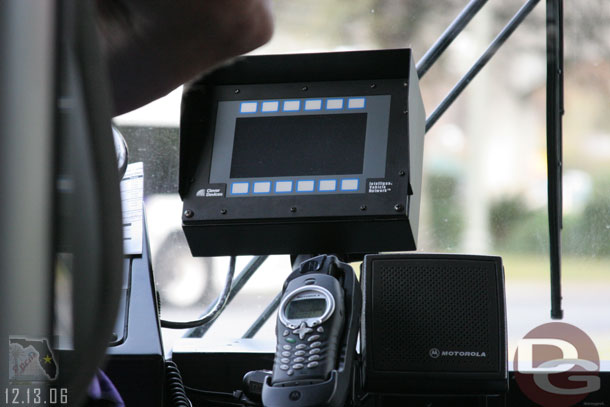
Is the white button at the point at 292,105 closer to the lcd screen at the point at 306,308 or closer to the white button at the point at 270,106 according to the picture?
the white button at the point at 270,106

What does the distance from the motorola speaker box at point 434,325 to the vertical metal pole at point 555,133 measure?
0.44 metres

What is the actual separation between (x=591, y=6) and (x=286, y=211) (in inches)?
29.8

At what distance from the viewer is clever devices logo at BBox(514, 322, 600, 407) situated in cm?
133

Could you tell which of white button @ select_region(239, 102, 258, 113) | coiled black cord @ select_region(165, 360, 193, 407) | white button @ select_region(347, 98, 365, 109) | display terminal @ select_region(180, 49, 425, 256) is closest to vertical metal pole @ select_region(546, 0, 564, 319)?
display terminal @ select_region(180, 49, 425, 256)

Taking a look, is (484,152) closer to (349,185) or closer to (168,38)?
(349,185)

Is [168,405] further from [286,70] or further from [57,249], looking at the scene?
[57,249]

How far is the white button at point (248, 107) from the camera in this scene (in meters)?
1.34

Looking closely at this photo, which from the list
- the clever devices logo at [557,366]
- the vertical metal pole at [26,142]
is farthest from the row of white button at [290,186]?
the vertical metal pole at [26,142]

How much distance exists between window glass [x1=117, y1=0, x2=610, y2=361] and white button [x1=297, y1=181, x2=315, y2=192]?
1.13 feet

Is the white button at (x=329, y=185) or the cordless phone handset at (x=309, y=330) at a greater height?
the white button at (x=329, y=185)

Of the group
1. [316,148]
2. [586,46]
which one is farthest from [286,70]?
[586,46]

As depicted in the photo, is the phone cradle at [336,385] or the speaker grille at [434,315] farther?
the speaker grille at [434,315]

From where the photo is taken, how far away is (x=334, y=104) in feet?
4.30

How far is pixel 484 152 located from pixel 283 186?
0.53 m
